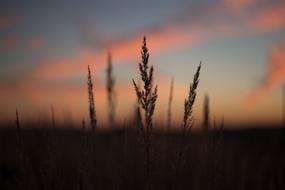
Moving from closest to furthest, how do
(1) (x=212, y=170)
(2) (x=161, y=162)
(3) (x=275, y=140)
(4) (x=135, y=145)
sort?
1. (1) (x=212, y=170)
2. (2) (x=161, y=162)
3. (4) (x=135, y=145)
4. (3) (x=275, y=140)

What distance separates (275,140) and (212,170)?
4.58 metres

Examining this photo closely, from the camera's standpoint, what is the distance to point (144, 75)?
2.64 m

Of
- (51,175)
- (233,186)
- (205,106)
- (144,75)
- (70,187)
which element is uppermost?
(144,75)

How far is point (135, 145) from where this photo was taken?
4887 mm

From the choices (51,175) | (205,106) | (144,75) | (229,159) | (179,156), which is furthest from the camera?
(229,159)

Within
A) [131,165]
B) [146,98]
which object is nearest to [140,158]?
[131,165]

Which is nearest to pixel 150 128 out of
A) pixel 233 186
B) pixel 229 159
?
pixel 233 186

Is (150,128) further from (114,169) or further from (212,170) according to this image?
(114,169)

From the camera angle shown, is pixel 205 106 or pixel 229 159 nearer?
pixel 205 106

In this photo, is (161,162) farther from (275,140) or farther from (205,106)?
(275,140)

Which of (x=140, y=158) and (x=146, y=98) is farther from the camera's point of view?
(x=140, y=158)

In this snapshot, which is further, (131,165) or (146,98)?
(131,165)

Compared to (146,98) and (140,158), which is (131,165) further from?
(146,98)

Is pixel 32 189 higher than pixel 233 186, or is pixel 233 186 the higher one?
pixel 32 189
